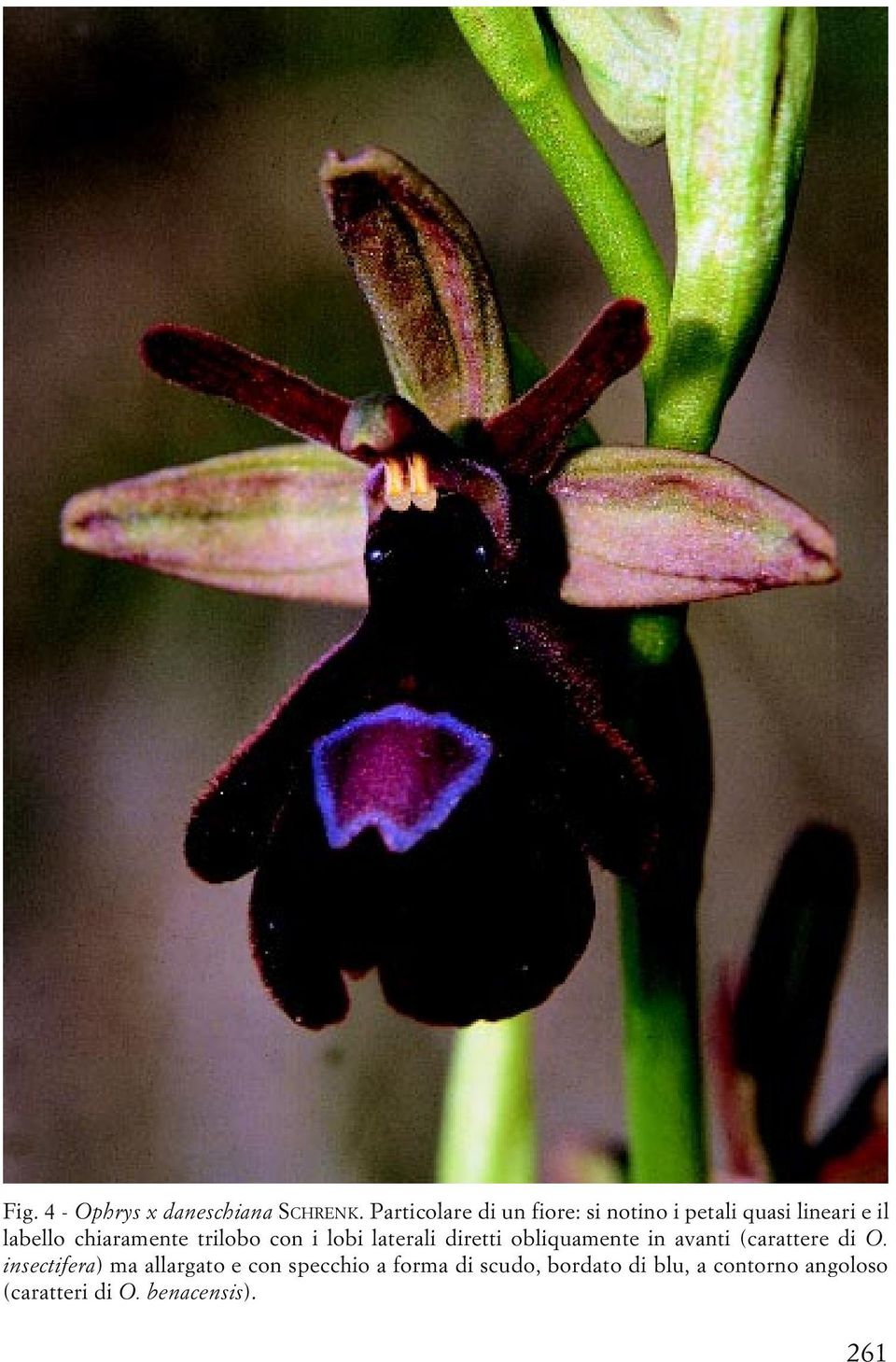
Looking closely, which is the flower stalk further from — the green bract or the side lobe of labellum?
the side lobe of labellum

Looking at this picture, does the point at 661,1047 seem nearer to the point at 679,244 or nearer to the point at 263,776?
the point at 263,776

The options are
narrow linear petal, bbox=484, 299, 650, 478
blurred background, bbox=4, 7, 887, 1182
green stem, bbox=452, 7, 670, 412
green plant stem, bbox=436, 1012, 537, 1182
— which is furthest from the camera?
blurred background, bbox=4, 7, 887, 1182

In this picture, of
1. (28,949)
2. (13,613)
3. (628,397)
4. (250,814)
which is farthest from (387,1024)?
(250,814)

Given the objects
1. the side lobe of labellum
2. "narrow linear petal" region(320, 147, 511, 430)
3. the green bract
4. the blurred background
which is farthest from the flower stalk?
the blurred background

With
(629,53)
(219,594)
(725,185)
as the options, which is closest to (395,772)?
(725,185)

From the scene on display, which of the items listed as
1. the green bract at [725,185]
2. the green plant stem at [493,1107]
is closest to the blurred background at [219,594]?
the green plant stem at [493,1107]
